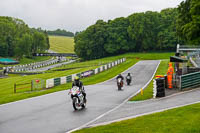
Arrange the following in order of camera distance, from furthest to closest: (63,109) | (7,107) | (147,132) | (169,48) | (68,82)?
(169,48) < (68,82) < (7,107) < (63,109) < (147,132)

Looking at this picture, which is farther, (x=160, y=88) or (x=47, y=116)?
(x=160, y=88)

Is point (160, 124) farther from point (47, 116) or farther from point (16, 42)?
point (16, 42)

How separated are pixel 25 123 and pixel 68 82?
21994mm

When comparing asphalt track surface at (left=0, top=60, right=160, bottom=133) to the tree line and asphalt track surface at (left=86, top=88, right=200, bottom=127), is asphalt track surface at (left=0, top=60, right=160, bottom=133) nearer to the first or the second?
asphalt track surface at (left=86, top=88, right=200, bottom=127)

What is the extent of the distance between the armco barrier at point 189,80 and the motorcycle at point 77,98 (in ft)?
25.9

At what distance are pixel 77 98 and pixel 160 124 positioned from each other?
227 inches

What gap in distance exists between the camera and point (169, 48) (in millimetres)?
95125

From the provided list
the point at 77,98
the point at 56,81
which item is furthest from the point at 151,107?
the point at 56,81

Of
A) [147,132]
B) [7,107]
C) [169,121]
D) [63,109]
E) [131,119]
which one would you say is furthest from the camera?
[7,107]

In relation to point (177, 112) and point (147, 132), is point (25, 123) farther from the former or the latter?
point (177, 112)

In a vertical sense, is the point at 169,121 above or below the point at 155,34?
below

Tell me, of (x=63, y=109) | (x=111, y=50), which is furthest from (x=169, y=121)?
(x=111, y=50)

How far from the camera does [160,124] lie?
9656mm

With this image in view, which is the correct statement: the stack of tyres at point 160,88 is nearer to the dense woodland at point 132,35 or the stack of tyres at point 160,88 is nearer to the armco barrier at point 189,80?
the armco barrier at point 189,80
